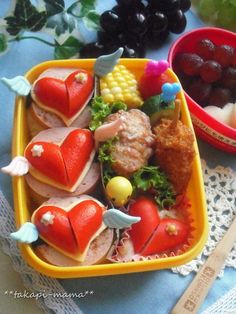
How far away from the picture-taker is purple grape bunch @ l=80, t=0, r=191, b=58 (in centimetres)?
100

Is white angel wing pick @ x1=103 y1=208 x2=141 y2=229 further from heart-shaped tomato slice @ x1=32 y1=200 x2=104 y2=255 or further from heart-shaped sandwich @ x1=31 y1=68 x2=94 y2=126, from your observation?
heart-shaped sandwich @ x1=31 y1=68 x2=94 y2=126

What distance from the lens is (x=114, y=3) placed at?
3.68 ft

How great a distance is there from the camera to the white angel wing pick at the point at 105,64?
87cm

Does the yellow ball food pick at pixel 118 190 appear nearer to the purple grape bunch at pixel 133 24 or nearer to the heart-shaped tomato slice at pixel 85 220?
the heart-shaped tomato slice at pixel 85 220

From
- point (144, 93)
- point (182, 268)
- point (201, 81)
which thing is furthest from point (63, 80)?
point (182, 268)

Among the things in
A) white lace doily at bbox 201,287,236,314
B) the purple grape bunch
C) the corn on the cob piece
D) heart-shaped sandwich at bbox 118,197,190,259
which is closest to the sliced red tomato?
heart-shaped sandwich at bbox 118,197,190,259

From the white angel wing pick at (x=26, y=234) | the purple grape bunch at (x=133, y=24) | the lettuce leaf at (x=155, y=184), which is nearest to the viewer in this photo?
the white angel wing pick at (x=26, y=234)

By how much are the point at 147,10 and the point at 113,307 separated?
60cm

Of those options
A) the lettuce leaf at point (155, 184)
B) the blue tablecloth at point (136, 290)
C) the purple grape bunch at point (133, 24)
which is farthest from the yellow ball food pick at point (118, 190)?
the purple grape bunch at point (133, 24)

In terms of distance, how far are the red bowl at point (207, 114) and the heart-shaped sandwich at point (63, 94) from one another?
192 mm

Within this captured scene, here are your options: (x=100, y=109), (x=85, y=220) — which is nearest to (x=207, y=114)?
(x=100, y=109)

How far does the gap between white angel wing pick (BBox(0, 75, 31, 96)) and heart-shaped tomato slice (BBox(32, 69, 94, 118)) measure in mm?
14

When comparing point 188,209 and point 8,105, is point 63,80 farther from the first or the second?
point 188,209

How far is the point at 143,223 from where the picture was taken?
801 millimetres
